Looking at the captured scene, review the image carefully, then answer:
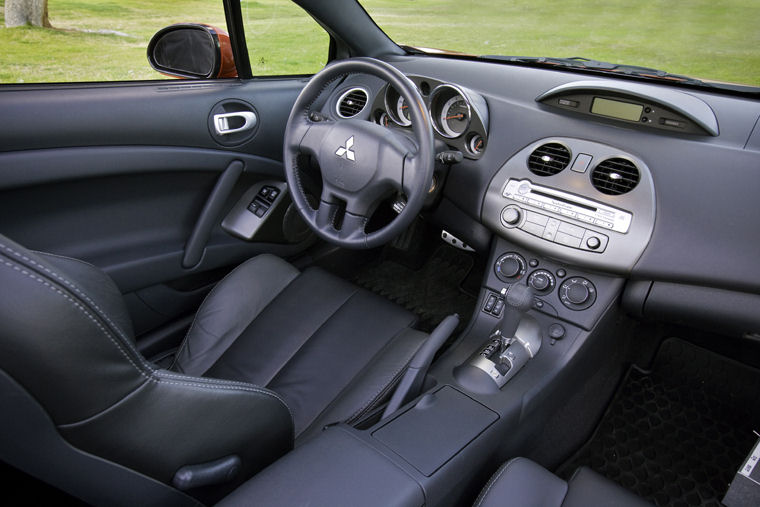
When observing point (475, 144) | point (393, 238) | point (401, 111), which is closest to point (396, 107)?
point (401, 111)

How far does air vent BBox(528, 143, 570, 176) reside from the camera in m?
1.60

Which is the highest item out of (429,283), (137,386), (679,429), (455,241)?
(137,386)

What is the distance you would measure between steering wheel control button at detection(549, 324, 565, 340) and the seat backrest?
0.90 meters

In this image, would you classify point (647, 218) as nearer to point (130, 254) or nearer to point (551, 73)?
point (551, 73)

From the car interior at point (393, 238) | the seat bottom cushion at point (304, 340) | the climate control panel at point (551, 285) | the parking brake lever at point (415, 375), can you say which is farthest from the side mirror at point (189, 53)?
the parking brake lever at point (415, 375)

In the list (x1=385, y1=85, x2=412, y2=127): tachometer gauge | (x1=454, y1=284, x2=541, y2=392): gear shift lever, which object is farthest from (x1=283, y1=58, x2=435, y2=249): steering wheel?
(x1=454, y1=284, x2=541, y2=392): gear shift lever

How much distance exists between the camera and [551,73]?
5.80 ft

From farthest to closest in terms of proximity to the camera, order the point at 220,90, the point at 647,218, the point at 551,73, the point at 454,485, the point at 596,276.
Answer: the point at 220,90, the point at 551,73, the point at 596,276, the point at 647,218, the point at 454,485

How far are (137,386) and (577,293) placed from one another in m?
1.20

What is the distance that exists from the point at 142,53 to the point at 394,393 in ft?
4.84

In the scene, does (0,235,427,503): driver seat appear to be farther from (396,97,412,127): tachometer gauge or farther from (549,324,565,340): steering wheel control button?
(396,97,412,127): tachometer gauge

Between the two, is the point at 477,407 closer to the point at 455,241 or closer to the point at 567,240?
the point at 567,240

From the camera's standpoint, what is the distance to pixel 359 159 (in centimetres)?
→ 154

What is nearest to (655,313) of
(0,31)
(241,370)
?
(241,370)
